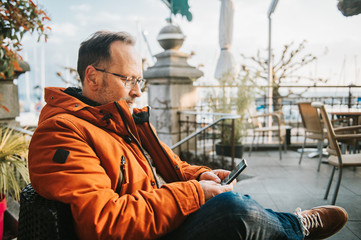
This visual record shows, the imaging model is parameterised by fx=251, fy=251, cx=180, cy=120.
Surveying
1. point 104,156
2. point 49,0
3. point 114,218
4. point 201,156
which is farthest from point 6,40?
point 201,156

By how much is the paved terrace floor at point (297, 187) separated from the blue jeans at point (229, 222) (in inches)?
58.3

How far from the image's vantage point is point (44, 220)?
879 mm

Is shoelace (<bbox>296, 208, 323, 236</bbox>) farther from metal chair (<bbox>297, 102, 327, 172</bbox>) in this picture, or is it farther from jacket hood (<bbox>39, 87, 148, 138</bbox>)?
metal chair (<bbox>297, 102, 327, 172</bbox>)

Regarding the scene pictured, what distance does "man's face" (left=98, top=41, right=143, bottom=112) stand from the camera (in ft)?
4.45

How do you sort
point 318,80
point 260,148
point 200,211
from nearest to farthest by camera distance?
point 200,211
point 260,148
point 318,80

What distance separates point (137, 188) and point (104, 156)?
0.72 ft

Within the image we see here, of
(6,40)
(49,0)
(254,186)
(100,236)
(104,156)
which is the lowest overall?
(254,186)

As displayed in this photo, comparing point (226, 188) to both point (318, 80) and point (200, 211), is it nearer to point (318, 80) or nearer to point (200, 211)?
point (200, 211)

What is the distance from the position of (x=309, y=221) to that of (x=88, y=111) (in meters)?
1.33

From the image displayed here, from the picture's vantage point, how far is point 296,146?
616 centimetres

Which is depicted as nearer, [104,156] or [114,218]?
[114,218]

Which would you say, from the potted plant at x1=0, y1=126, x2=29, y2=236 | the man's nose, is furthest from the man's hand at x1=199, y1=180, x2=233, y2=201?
the potted plant at x1=0, y1=126, x2=29, y2=236

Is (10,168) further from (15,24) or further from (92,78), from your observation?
(15,24)

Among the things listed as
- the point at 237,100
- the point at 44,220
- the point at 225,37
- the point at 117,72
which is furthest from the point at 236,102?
the point at 44,220
